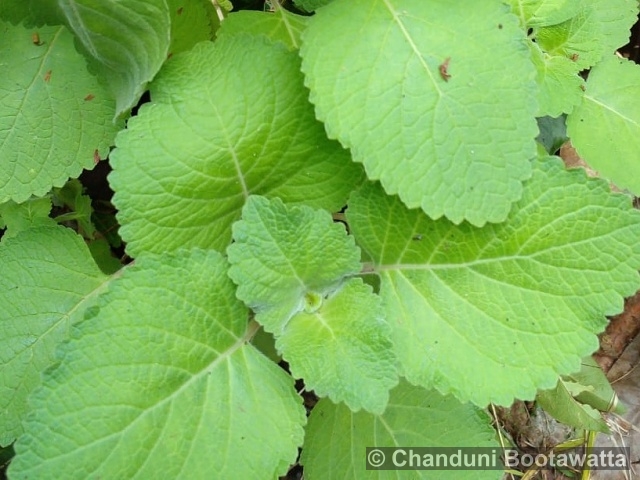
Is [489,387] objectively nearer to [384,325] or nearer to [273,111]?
[384,325]

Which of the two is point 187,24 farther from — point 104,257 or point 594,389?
point 594,389

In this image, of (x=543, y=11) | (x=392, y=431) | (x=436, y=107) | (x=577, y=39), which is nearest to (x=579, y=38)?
(x=577, y=39)

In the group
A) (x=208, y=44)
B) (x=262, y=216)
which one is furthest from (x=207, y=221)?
(x=208, y=44)

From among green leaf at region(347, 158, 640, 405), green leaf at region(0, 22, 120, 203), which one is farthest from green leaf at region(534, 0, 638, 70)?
green leaf at region(0, 22, 120, 203)

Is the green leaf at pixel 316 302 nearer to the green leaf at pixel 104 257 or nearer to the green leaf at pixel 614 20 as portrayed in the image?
the green leaf at pixel 104 257

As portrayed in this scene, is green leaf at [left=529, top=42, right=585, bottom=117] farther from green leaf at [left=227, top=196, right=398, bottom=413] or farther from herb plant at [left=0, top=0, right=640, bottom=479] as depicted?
green leaf at [left=227, top=196, right=398, bottom=413]
